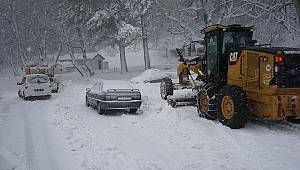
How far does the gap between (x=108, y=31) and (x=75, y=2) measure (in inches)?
183

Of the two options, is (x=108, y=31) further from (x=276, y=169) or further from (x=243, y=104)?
(x=276, y=169)

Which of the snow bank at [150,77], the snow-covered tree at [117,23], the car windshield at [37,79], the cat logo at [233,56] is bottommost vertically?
the snow bank at [150,77]

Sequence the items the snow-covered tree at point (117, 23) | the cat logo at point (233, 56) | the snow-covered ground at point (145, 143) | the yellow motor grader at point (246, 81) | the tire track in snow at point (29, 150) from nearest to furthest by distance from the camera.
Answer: the snow-covered ground at point (145, 143), the tire track in snow at point (29, 150), the yellow motor grader at point (246, 81), the cat logo at point (233, 56), the snow-covered tree at point (117, 23)

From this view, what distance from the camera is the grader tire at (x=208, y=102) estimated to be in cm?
1173

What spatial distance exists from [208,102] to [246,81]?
1.64 metres

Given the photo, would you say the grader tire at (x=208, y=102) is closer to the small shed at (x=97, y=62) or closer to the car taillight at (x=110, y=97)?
the car taillight at (x=110, y=97)

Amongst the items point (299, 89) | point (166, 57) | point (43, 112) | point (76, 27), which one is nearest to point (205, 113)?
point (299, 89)

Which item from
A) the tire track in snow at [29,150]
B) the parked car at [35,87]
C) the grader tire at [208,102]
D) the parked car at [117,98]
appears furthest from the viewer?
the parked car at [35,87]

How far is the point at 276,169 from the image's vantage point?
22.9 feet

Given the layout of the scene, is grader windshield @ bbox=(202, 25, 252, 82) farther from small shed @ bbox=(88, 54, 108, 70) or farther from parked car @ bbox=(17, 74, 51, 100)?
small shed @ bbox=(88, 54, 108, 70)

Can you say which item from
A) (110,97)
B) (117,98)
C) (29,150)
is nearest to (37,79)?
(110,97)

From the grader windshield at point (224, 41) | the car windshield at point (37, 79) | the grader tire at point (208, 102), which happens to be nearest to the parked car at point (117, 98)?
the grader tire at point (208, 102)

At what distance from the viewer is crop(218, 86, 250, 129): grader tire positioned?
1003 cm

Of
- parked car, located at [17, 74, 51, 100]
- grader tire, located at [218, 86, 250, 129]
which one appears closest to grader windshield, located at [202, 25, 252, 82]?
grader tire, located at [218, 86, 250, 129]
